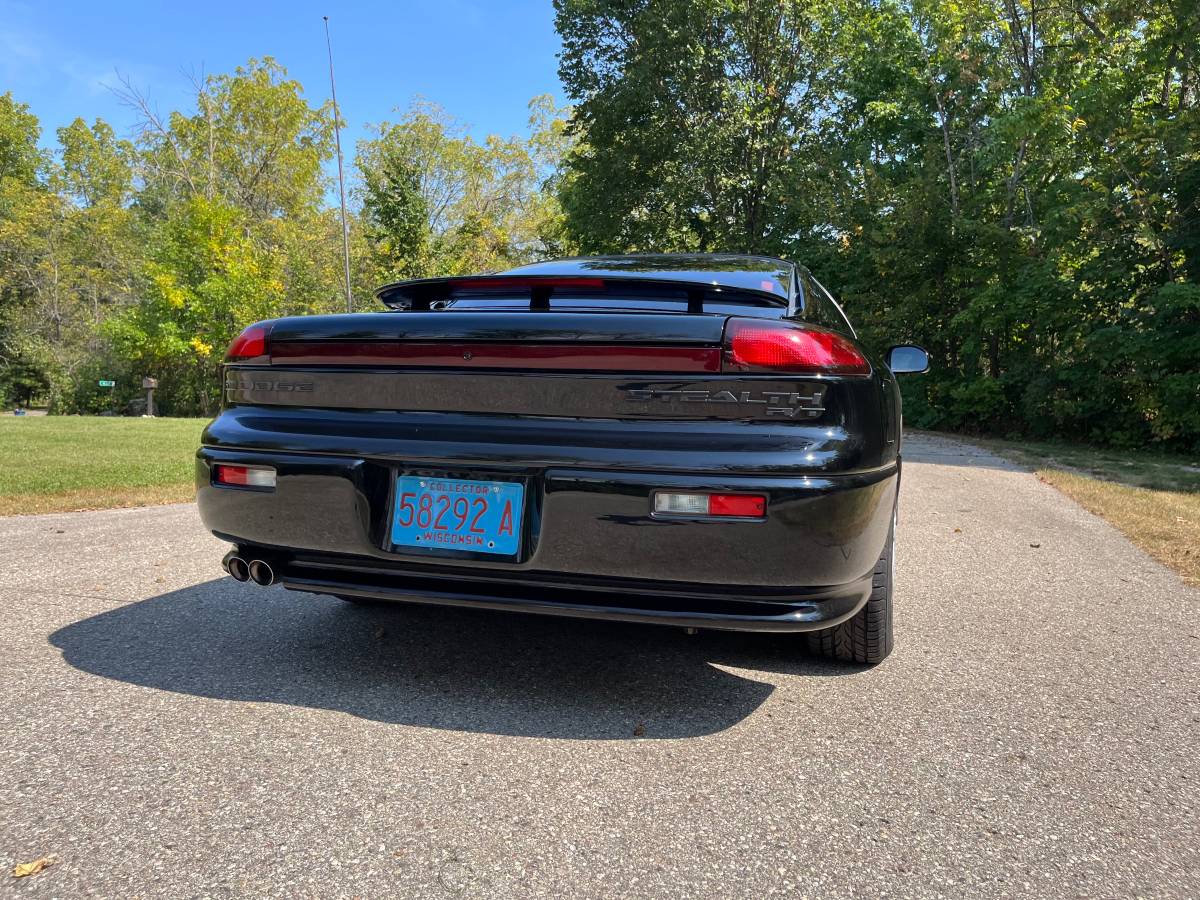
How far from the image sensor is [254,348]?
2.69m

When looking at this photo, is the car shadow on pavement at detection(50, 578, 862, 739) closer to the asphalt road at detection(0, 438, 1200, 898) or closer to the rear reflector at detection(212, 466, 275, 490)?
the asphalt road at detection(0, 438, 1200, 898)

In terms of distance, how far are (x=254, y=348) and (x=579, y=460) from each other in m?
1.20

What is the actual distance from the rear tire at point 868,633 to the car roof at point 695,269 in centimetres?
97

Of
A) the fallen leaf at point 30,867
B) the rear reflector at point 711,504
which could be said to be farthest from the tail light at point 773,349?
the fallen leaf at point 30,867

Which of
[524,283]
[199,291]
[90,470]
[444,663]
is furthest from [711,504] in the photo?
[199,291]

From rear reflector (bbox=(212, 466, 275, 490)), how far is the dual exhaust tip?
0.80ft

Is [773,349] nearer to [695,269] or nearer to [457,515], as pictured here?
[695,269]

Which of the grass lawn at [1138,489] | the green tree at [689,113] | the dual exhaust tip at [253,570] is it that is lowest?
the grass lawn at [1138,489]

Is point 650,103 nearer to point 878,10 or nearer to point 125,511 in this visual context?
point 878,10

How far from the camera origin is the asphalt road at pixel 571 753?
1.67m

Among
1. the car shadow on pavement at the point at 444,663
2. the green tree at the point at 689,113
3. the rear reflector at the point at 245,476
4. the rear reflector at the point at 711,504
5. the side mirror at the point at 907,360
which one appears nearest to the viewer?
the rear reflector at the point at 711,504

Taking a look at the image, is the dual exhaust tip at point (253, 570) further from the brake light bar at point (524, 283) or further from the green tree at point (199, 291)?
the green tree at point (199, 291)

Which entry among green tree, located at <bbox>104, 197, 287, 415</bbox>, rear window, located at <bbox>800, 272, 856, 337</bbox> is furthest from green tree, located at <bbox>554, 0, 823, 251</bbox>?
rear window, located at <bbox>800, 272, 856, 337</bbox>

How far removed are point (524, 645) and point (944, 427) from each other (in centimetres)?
1580
